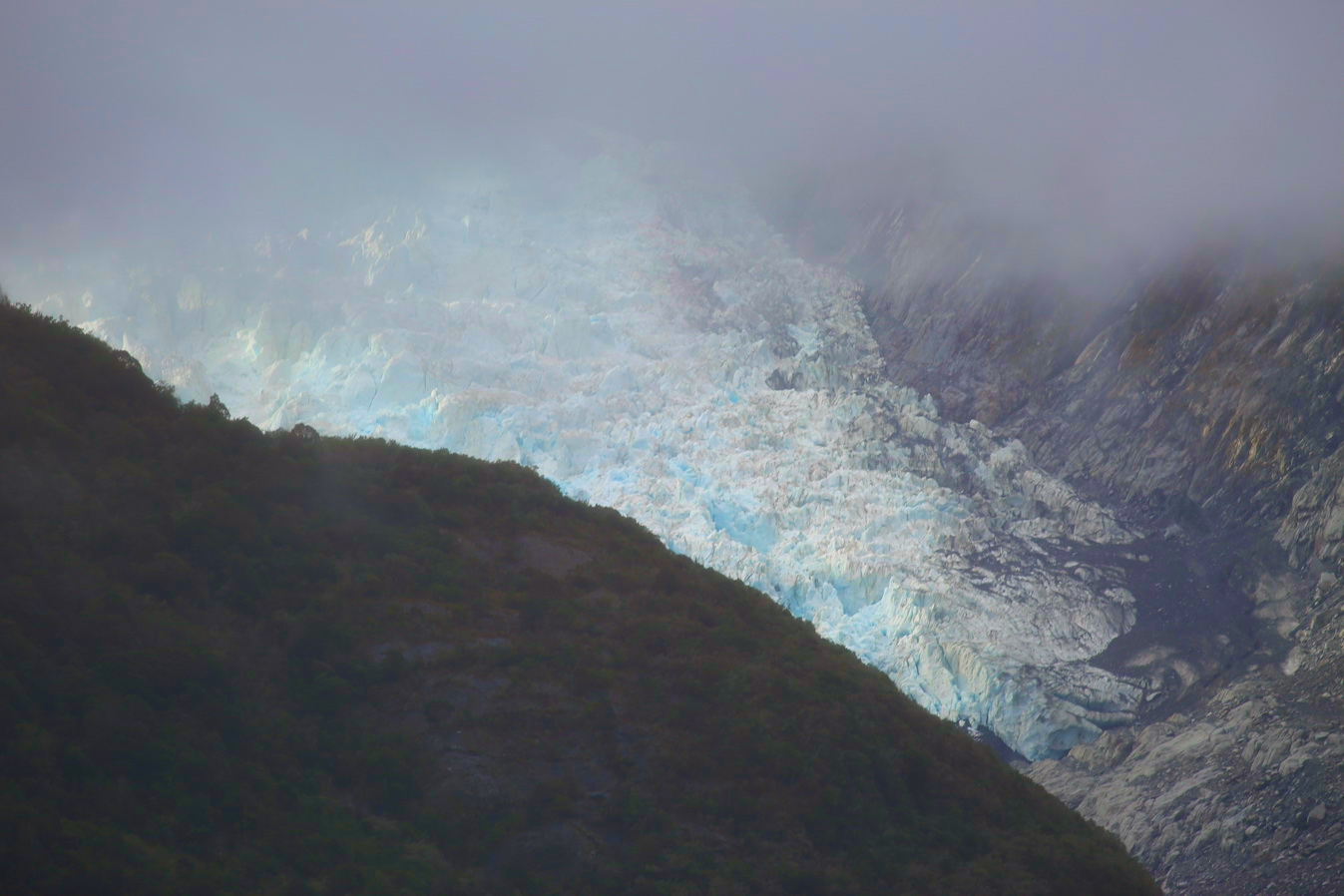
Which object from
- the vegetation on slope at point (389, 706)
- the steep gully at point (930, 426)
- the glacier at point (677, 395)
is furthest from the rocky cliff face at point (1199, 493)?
the vegetation on slope at point (389, 706)

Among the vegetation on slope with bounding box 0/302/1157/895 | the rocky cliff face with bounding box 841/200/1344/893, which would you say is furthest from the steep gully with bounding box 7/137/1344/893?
the vegetation on slope with bounding box 0/302/1157/895

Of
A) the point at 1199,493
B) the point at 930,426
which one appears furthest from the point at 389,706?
the point at 1199,493

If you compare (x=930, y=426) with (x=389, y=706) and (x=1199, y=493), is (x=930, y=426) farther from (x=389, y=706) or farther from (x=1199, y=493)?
(x=389, y=706)

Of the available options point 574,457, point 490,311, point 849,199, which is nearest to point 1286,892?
point 574,457

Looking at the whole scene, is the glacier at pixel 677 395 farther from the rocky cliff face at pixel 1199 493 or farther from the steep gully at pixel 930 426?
the rocky cliff face at pixel 1199 493

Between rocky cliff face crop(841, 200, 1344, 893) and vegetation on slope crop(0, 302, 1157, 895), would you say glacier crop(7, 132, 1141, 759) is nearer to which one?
rocky cliff face crop(841, 200, 1344, 893)
